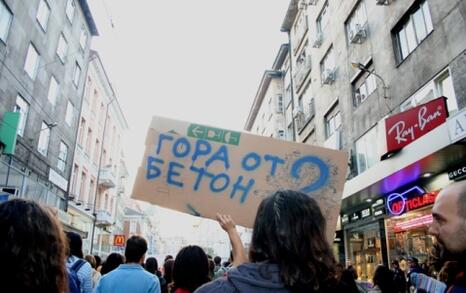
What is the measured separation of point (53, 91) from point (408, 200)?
18508mm

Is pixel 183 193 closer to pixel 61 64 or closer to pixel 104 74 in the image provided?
pixel 61 64

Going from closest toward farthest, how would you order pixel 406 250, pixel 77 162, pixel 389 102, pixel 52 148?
pixel 406 250 → pixel 389 102 → pixel 52 148 → pixel 77 162

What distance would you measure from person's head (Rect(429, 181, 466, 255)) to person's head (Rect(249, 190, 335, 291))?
72 centimetres

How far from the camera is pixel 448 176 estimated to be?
1123cm

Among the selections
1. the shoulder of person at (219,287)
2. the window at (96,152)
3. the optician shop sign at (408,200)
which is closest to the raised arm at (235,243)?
the shoulder of person at (219,287)

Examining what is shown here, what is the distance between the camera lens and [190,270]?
4.29 metres

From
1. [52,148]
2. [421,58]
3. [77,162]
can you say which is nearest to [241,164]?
[421,58]

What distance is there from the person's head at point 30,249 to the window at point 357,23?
16509 mm

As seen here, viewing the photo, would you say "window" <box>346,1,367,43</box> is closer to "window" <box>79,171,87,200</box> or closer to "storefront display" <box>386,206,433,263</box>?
"storefront display" <box>386,206,433,263</box>

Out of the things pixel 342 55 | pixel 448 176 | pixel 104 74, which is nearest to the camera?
pixel 448 176

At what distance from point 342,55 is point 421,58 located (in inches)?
270

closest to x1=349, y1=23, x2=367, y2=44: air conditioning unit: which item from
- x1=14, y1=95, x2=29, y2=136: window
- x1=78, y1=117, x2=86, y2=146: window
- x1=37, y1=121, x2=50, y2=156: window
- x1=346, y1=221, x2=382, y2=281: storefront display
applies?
x1=346, y1=221, x2=382, y2=281: storefront display

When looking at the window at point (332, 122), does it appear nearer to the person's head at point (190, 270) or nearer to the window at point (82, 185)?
the person's head at point (190, 270)

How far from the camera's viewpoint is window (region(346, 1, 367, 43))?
16.3 m
